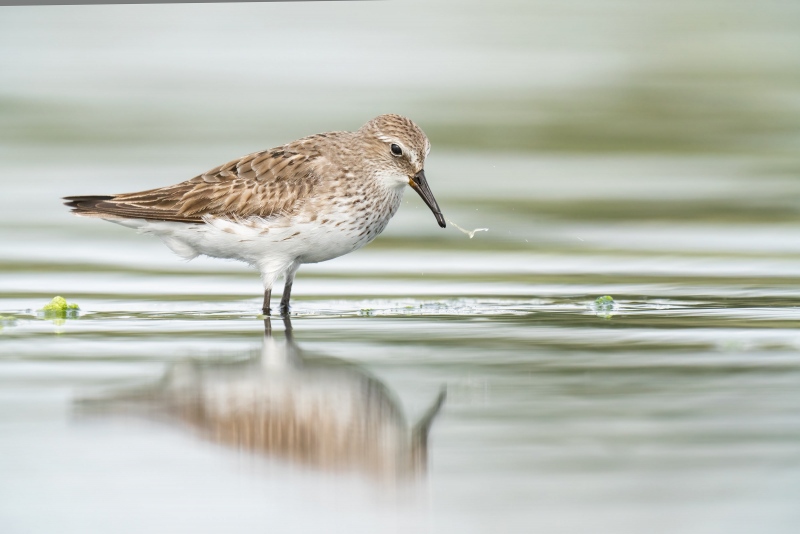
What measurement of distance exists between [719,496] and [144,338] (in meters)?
4.37

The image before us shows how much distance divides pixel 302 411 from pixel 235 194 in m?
A: 4.49

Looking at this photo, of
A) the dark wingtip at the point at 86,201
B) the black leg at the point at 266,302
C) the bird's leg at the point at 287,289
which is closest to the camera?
the black leg at the point at 266,302

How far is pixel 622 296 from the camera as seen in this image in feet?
34.3

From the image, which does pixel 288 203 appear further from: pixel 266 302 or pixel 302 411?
pixel 302 411

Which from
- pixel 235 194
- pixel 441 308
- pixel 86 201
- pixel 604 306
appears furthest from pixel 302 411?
Result: pixel 86 201

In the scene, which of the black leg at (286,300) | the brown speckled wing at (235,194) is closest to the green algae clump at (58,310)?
the brown speckled wing at (235,194)

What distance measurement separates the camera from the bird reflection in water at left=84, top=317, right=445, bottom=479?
5.52 meters

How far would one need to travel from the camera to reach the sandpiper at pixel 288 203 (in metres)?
10.1

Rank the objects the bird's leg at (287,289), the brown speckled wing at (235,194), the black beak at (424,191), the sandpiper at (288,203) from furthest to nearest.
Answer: the black beak at (424,191)
the brown speckled wing at (235,194)
the sandpiper at (288,203)
the bird's leg at (287,289)

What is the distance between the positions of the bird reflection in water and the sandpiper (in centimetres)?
267

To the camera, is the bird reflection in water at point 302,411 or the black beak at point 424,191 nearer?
the bird reflection in water at point 302,411

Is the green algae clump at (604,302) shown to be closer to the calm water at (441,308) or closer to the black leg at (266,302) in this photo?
the calm water at (441,308)

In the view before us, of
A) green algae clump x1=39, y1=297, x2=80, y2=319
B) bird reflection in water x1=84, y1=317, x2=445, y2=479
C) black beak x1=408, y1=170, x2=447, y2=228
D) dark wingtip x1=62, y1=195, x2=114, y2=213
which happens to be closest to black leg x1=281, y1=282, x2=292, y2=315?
black beak x1=408, y1=170, x2=447, y2=228

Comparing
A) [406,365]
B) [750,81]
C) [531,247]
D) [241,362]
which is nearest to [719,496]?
[406,365]
